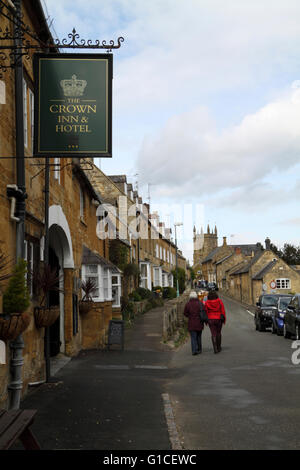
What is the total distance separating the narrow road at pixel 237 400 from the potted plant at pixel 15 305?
269cm

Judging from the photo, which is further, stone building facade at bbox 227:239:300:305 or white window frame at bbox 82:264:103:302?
stone building facade at bbox 227:239:300:305

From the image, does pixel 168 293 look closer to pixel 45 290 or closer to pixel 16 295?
pixel 45 290

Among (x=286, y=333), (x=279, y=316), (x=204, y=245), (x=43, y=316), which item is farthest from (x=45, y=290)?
(x=204, y=245)

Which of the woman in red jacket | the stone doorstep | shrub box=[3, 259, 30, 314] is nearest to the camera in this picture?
shrub box=[3, 259, 30, 314]

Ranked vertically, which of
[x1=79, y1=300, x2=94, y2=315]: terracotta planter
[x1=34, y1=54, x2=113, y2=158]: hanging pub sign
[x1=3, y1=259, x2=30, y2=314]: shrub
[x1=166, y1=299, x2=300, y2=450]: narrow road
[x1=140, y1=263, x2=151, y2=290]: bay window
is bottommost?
[x1=166, y1=299, x2=300, y2=450]: narrow road

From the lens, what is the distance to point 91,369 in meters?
12.4

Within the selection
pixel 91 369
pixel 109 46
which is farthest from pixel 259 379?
pixel 109 46

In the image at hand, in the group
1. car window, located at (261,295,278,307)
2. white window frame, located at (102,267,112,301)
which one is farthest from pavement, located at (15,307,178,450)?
car window, located at (261,295,278,307)

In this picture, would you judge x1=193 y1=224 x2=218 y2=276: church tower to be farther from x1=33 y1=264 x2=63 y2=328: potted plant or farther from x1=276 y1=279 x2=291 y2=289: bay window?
x1=33 y1=264 x2=63 y2=328: potted plant

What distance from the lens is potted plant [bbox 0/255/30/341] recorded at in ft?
24.6

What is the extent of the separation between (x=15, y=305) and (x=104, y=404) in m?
2.20

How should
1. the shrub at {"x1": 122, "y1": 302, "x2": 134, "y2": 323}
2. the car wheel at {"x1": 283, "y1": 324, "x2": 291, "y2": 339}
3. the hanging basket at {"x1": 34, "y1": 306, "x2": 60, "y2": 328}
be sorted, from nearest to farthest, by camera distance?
the hanging basket at {"x1": 34, "y1": 306, "x2": 60, "y2": 328} < the car wheel at {"x1": 283, "y1": 324, "x2": 291, "y2": 339} < the shrub at {"x1": 122, "y1": 302, "x2": 134, "y2": 323}

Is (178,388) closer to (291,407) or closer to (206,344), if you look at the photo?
(291,407)

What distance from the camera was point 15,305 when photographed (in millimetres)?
7766
